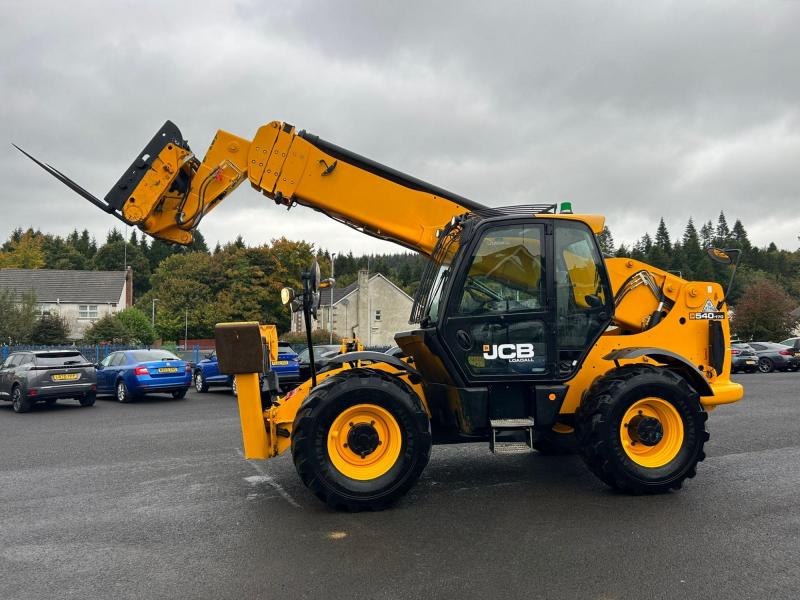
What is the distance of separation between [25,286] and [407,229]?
66.8 metres

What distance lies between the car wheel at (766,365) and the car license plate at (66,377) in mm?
29309

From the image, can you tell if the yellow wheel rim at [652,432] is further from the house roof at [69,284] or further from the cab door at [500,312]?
the house roof at [69,284]

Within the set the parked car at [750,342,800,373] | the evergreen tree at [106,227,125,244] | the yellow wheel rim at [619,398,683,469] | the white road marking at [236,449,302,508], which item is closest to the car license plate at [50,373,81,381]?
the white road marking at [236,449,302,508]

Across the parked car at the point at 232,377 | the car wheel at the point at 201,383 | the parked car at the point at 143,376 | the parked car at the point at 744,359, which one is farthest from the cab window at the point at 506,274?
the parked car at the point at 744,359

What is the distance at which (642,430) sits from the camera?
6238 mm

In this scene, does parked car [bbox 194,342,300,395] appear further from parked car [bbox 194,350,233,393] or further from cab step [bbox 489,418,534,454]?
cab step [bbox 489,418,534,454]

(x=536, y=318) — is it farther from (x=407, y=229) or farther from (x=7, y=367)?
(x=7, y=367)

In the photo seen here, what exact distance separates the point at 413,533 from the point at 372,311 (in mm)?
61752

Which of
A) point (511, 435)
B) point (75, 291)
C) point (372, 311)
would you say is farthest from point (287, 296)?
point (75, 291)

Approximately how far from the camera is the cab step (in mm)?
6258

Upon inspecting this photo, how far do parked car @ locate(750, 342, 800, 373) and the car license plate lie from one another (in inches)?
1154

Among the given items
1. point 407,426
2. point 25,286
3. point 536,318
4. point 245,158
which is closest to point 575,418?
point 536,318

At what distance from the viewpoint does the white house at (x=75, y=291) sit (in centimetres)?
6303

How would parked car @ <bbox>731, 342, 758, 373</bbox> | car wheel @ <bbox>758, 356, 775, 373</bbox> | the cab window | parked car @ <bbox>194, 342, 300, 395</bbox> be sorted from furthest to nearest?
1. car wheel @ <bbox>758, 356, 775, 373</bbox>
2. parked car @ <bbox>731, 342, 758, 373</bbox>
3. parked car @ <bbox>194, 342, 300, 395</bbox>
4. the cab window
